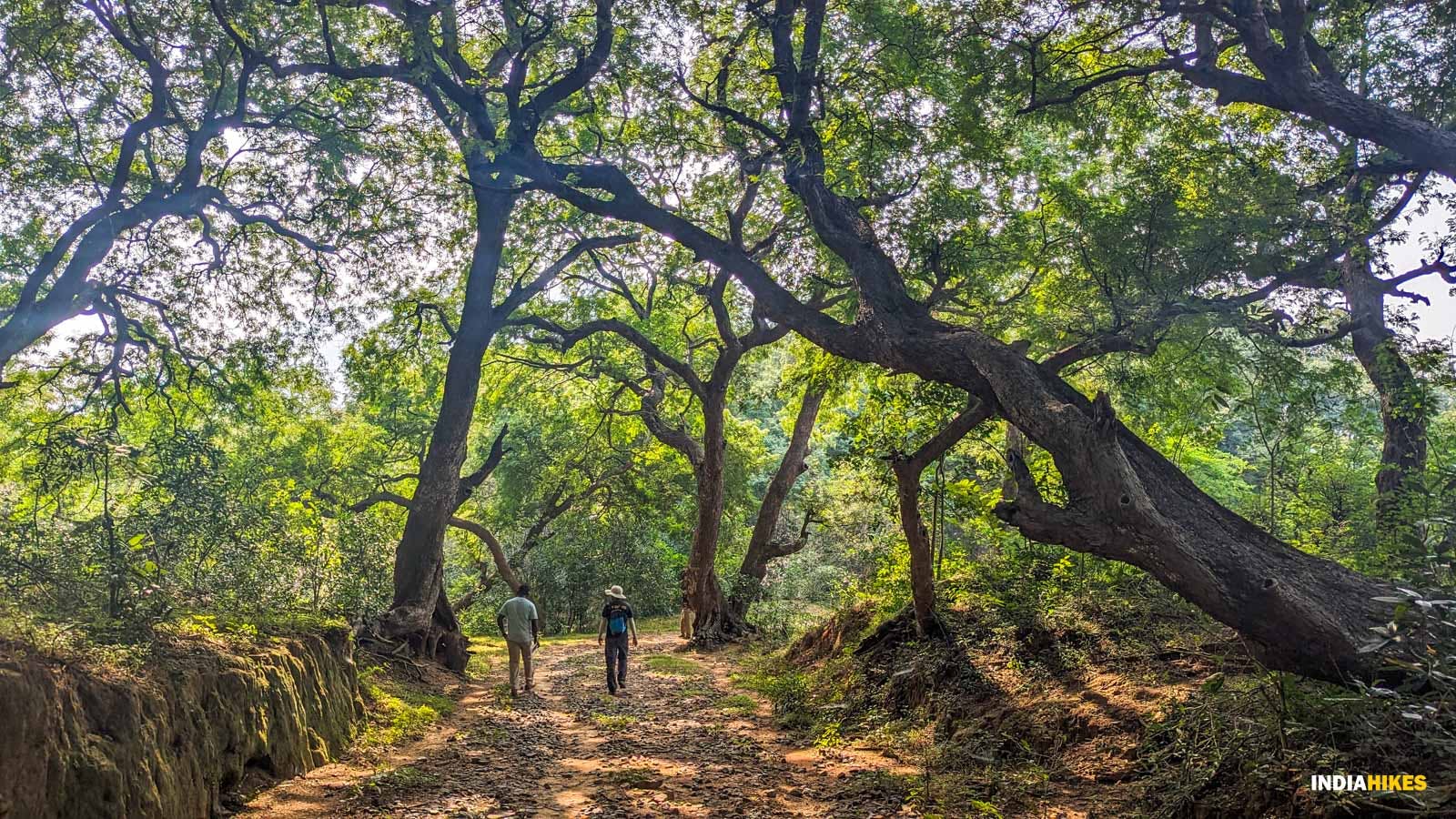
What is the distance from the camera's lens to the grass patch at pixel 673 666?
14.2 m

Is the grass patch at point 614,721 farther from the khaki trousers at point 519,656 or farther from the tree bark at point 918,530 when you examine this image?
the tree bark at point 918,530

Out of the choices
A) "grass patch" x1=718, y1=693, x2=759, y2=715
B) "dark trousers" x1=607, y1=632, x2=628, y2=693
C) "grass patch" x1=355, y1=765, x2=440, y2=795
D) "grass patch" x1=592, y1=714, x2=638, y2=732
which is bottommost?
"grass patch" x1=592, y1=714, x2=638, y2=732

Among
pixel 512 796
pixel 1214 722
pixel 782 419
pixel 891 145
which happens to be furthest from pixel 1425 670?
pixel 782 419

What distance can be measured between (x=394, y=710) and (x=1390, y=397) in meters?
12.2

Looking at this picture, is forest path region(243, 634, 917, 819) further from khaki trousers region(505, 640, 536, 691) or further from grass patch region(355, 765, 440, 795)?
khaki trousers region(505, 640, 536, 691)

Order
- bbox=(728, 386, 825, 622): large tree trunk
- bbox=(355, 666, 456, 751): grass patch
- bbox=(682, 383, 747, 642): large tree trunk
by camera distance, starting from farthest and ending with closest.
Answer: bbox=(728, 386, 825, 622): large tree trunk
bbox=(682, 383, 747, 642): large tree trunk
bbox=(355, 666, 456, 751): grass patch

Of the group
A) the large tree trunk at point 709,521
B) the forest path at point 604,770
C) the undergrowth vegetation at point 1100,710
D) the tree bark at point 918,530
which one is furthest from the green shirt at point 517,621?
the large tree trunk at point 709,521

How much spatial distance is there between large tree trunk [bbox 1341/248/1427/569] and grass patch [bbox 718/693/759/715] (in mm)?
7231

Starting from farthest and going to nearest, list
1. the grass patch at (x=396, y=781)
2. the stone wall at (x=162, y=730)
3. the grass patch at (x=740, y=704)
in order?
1. the grass patch at (x=740, y=704)
2. the grass patch at (x=396, y=781)
3. the stone wall at (x=162, y=730)

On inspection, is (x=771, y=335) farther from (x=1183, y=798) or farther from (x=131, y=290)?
(x=1183, y=798)

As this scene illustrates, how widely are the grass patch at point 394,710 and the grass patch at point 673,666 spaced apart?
4.42 metres

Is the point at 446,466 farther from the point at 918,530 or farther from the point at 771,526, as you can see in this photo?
the point at 771,526

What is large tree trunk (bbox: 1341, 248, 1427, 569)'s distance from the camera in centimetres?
780

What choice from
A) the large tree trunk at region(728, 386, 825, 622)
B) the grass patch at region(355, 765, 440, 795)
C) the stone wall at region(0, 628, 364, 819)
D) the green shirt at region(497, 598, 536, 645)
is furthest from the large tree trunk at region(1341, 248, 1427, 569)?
Answer: the large tree trunk at region(728, 386, 825, 622)
